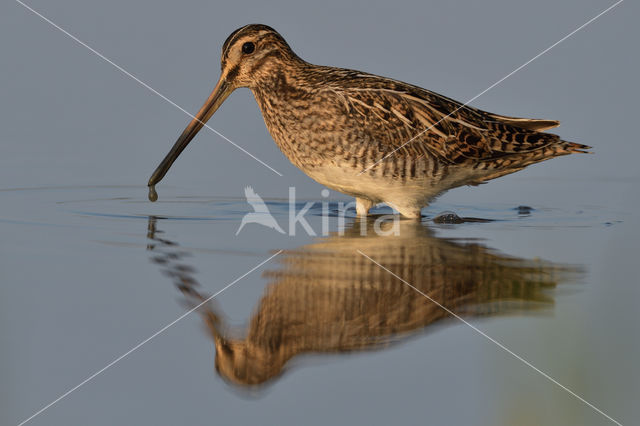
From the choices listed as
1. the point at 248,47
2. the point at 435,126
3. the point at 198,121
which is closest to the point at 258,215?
the point at 198,121

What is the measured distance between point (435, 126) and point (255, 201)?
7.64 ft

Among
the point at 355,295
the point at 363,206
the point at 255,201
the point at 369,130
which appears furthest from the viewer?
the point at 255,201

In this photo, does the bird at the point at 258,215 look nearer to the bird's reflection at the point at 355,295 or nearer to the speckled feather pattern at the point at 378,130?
the speckled feather pattern at the point at 378,130

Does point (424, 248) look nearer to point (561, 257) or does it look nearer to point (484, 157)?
point (561, 257)

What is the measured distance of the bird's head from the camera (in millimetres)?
9320

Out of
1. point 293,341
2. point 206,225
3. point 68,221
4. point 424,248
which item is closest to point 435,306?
point 293,341

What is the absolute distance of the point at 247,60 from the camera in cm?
937

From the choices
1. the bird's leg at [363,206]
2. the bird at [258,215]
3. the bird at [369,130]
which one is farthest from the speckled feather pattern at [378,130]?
the bird at [258,215]

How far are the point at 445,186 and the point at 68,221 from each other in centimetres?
378

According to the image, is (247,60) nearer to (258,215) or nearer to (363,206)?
(258,215)

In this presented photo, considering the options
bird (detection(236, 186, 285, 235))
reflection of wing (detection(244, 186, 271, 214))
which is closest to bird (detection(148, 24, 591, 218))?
bird (detection(236, 186, 285, 235))

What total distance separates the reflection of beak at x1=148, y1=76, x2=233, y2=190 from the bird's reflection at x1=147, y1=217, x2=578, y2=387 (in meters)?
2.11

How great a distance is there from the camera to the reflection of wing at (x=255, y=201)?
959cm

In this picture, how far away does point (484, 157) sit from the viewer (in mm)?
9195
